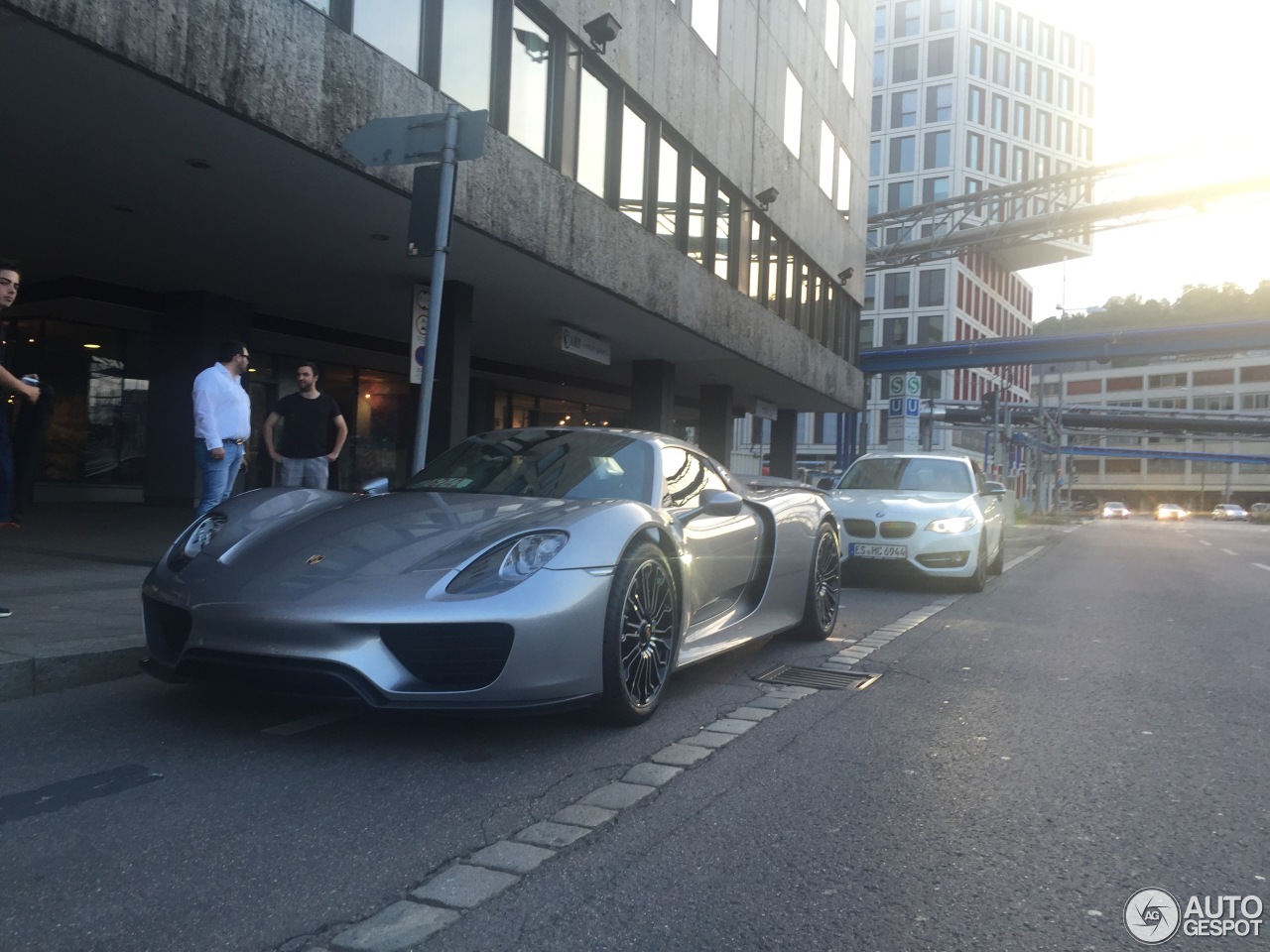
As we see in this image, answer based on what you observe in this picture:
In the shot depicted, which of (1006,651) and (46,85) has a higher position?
(46,85)

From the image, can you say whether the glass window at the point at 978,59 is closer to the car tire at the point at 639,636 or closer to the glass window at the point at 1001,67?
the glass window at the point at 1001,67

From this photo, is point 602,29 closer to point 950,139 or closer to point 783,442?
point 783,442

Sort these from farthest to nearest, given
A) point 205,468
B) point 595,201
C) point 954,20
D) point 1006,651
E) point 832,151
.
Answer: point 954,20 < point 832,151 < point 595,201 < point 205,468 < point 1006,651

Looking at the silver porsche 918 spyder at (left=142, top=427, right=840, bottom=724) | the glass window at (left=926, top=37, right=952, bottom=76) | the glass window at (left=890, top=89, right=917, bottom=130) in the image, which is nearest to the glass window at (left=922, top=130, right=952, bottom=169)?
the glass window at (left=890, top=89, right=917, bottom=130)

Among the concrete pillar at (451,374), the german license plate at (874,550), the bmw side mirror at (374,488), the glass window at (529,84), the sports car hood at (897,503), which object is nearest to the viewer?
the bmw side mirror at (374,488)

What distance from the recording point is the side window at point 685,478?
5172 mm

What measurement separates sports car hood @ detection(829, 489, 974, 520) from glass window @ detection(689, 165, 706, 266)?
6515 millimetres

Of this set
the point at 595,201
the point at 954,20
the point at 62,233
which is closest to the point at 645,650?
the point at 595,201

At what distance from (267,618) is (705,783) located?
1.57m

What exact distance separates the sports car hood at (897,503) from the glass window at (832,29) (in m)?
16.5

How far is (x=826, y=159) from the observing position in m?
25.0

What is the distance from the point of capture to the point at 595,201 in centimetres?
1277

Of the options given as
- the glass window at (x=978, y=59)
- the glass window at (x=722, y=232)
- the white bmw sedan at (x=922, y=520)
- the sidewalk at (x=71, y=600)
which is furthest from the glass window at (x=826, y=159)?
the glass window at (x=978, y=59)

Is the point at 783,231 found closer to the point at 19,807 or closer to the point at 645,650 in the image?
the point at 645,650
